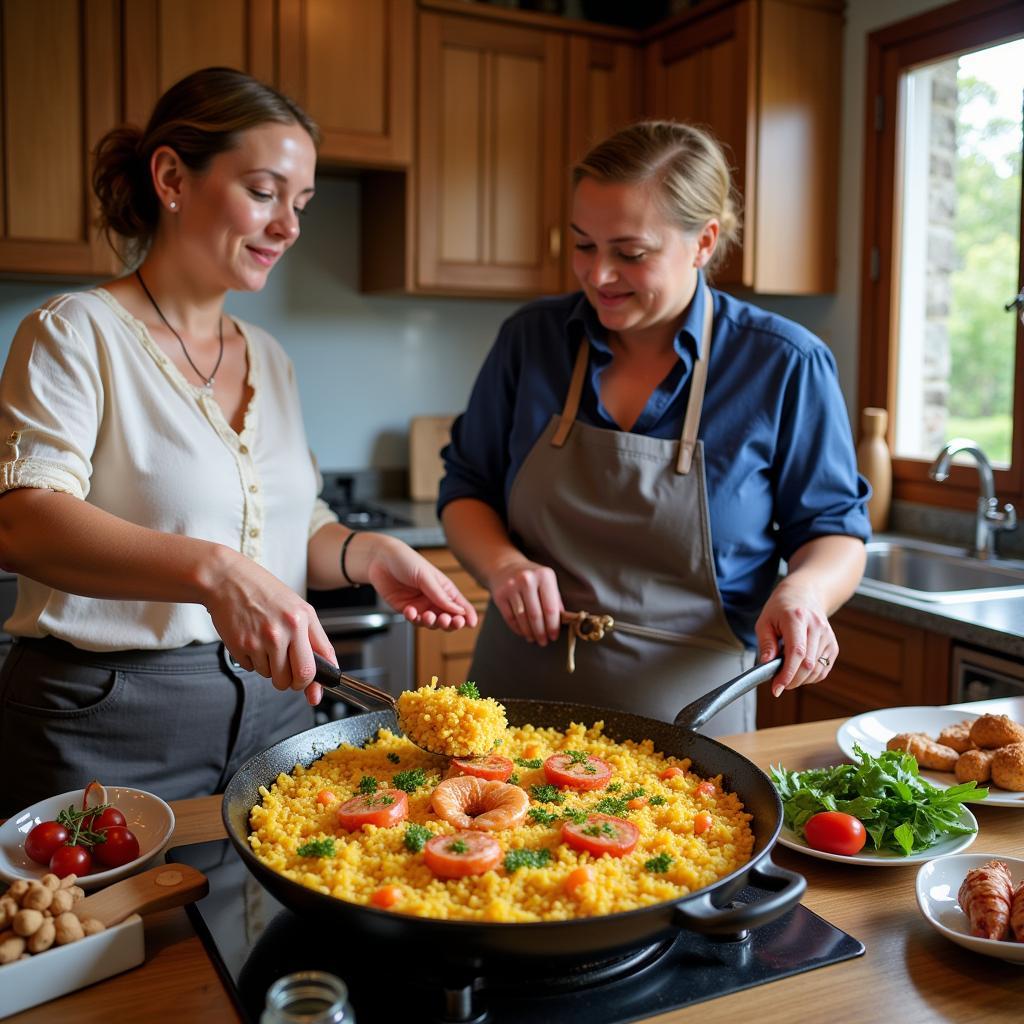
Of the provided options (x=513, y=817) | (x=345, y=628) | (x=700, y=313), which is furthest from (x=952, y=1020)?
(x=345, y=628)

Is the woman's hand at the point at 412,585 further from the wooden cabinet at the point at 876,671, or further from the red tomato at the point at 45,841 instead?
the wooden cabinet at the point at 876,671

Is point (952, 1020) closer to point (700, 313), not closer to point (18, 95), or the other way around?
point (700, 313)

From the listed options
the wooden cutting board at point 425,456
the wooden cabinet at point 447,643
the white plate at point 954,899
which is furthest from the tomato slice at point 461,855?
the wooden cutting board at point 425,456

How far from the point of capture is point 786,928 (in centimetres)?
111

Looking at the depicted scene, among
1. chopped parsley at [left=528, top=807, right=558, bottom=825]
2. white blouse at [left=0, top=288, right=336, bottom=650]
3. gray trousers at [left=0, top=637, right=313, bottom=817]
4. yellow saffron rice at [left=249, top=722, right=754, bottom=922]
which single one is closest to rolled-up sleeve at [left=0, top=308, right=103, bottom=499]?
white blouse at [left=0, top=288, right=336, bottom=650]

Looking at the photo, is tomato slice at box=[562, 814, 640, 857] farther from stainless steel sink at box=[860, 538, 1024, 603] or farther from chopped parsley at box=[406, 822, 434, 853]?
stainless steel sink at box=[860, 538, 1024, 603]

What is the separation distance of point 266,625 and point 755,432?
96 centimetres

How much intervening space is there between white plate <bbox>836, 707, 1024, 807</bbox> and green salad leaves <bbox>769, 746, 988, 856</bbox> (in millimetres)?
101

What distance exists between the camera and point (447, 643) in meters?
3.45

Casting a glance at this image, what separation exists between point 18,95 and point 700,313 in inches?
88.5

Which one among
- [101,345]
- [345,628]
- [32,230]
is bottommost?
[345,628]

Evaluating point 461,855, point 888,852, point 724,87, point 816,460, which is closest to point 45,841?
point 461,855

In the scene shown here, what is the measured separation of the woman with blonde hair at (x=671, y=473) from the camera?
184cm

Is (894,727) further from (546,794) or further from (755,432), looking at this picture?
(546,794)
